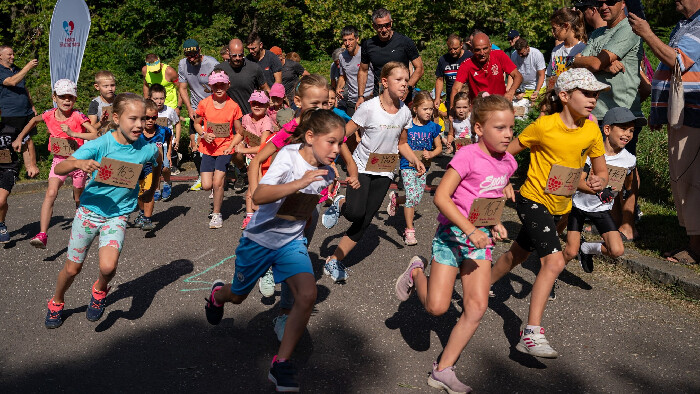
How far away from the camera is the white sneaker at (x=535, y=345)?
416 cm

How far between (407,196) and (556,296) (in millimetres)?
2120

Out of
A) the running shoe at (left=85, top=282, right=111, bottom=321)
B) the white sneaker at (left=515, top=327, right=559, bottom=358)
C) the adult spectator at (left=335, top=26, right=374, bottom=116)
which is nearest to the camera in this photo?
the white sneaker at (left=515, top=327, right=559, bottom=358)

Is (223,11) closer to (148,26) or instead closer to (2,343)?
(148,26)

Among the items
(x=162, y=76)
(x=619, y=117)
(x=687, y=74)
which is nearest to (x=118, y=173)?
(x=619, y=117)

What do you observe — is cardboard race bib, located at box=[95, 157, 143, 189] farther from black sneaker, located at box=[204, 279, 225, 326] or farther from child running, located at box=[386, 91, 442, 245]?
child running, located at box=[386, 91, 442, 245]

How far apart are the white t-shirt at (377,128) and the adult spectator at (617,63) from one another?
1826 millimetres

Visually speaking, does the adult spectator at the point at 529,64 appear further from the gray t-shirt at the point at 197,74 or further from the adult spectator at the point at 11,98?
the adult spectator at the point at 11,98

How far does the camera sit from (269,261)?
4.17 meters

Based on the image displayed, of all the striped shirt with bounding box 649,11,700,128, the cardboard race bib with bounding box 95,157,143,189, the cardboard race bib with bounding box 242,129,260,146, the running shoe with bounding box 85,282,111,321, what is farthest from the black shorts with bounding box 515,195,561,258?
the cardboard race bib with bounding box 242,129,260,146

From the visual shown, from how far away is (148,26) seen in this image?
25391mm

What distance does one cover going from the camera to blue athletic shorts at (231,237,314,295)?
4074 millimetres

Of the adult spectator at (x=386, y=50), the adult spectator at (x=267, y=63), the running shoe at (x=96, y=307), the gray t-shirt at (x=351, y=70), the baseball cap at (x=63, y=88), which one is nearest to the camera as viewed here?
the running shoe at (x=96, y=307)

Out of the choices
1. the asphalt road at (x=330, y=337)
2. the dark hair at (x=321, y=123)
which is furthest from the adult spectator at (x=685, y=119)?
the dark hair at (x=321, y=123)

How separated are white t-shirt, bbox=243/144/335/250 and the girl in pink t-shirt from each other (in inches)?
32.1
